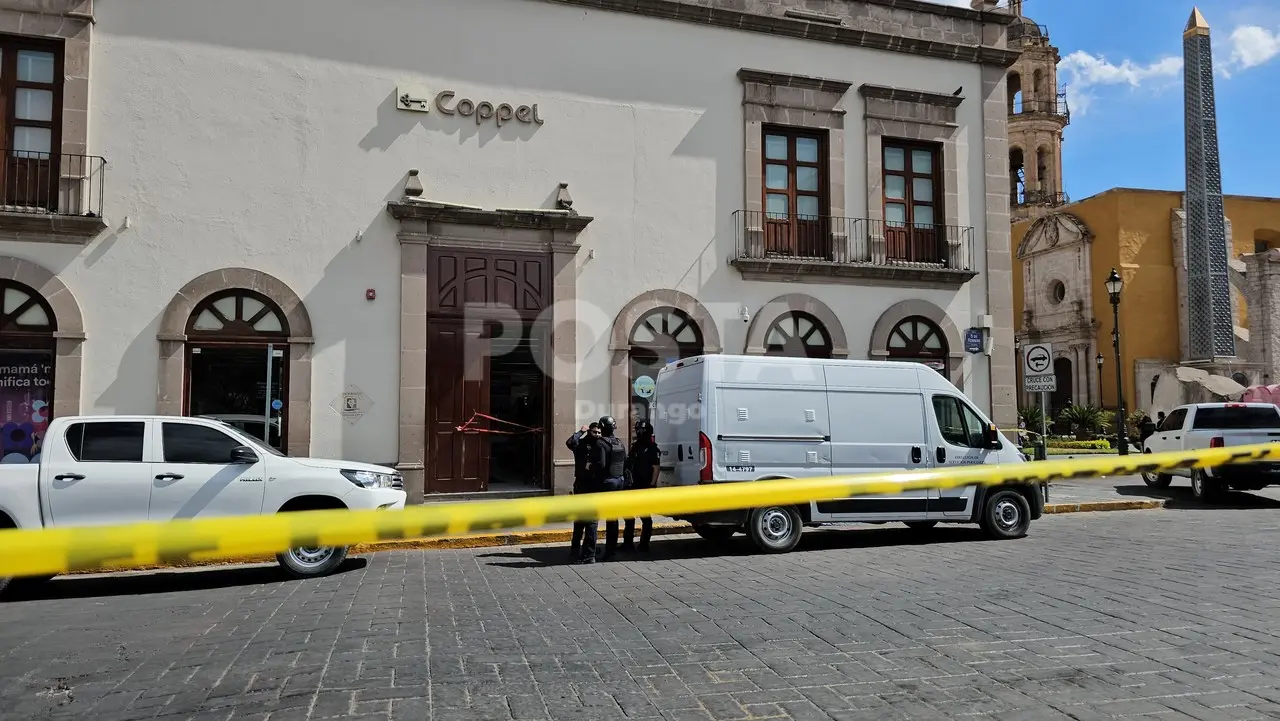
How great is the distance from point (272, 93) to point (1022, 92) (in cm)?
4884

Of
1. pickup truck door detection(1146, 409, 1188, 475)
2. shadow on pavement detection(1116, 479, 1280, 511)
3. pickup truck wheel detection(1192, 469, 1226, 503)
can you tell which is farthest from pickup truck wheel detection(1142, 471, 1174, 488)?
pickup truck wheel detection(1192, 469, 1226, 503)

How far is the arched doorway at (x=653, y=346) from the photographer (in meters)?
15.5

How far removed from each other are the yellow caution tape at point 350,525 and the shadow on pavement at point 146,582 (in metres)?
5.94

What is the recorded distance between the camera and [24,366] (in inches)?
499

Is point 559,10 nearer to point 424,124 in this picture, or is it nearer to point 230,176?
point 424,124

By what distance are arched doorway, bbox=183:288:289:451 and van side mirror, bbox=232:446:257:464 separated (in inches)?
197

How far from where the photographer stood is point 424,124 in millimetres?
14578

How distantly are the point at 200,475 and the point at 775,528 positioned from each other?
20.9 ft

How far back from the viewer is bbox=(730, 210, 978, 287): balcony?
1634 cm

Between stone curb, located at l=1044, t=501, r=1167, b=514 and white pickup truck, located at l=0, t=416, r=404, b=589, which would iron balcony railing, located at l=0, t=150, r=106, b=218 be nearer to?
white pickup truck, located at l=0, t=416, r=404, b=589

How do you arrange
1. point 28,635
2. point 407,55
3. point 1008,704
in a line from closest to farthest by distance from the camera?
point 1008,704, point 28,635, point 407,55

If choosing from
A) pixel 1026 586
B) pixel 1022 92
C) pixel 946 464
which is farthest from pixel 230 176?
pixel 1022 92

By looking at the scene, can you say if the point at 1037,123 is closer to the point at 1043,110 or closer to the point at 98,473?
the point at 1043,110

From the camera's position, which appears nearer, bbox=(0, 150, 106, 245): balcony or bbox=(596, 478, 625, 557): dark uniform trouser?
bbox=(596, 478, 625, 557): dark uniform trouser
